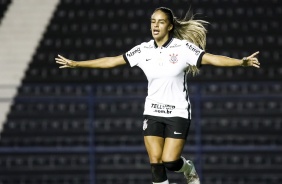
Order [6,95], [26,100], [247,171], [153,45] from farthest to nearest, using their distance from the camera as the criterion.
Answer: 1. [6,95]
2. [247,171]
3. [26,100]
4. [153,45]

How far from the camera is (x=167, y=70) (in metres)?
7.84

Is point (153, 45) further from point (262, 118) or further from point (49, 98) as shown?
point (262, 118)

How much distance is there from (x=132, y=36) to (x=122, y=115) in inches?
68.7

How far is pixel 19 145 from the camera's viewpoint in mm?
13984

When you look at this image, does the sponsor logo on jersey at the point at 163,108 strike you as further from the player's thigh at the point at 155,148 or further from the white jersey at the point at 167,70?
the player's thigh at the point at 155,148

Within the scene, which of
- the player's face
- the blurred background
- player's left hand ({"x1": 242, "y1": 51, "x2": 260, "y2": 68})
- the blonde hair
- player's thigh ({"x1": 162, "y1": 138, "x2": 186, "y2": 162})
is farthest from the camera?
the blurred background

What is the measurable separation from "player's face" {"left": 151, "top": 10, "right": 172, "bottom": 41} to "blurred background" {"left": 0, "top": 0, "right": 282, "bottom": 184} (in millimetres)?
4544

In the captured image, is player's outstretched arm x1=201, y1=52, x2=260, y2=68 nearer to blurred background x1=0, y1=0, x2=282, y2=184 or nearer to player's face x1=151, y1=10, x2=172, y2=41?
player's face x1=151, y1=10, x2=172, y2=41

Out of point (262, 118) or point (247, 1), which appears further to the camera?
point (247, 1)

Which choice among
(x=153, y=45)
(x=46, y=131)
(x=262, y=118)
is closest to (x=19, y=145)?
(x=46, y=131)

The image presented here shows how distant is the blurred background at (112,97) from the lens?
44.0ft

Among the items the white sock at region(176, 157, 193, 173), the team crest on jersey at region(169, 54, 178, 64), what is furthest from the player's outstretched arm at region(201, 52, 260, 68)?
the white sock at region(176, 157, 193, 173)

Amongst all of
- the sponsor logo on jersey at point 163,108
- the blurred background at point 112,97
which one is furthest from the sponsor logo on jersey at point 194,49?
the blurred background at point 112,97

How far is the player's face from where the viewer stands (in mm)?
7777
